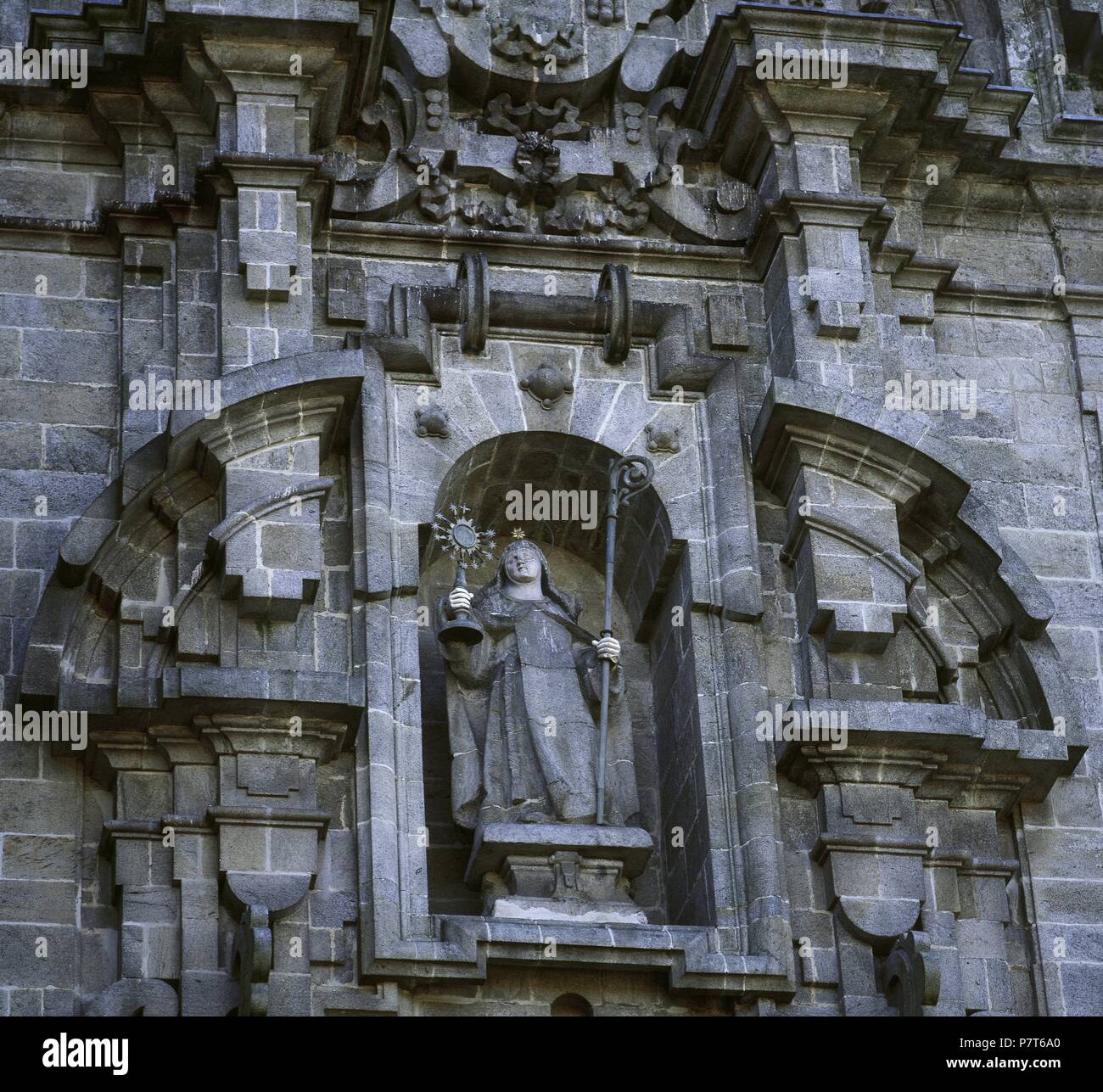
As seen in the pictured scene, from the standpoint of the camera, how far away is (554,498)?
17.9 metres

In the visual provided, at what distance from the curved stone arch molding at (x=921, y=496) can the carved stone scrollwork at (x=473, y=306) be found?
154 cm

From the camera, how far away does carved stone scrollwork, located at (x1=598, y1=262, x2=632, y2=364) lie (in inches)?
694

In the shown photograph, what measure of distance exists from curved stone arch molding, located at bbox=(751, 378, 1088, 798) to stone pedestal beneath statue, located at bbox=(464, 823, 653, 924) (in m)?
2.08

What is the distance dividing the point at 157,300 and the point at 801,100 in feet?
12.3

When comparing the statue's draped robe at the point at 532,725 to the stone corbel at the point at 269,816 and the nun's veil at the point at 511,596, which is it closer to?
the nun's veil at the point at 511,596

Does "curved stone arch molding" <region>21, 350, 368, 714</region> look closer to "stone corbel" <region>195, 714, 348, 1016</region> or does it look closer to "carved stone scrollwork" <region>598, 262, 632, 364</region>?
"stone corbel" <region>195, 714, 348, 1016</region>

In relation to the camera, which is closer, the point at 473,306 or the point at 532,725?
the point at 532,725

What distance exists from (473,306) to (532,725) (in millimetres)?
2404

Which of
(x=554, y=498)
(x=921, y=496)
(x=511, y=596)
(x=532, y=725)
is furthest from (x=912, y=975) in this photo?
(x=554, y=498)

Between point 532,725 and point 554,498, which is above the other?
point 554,498

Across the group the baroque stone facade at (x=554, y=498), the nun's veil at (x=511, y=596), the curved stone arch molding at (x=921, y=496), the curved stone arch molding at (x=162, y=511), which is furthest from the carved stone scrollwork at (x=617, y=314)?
the curved stone arch molding at (x=162, y=511)

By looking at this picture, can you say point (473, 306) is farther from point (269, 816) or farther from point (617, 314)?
point (269, 816)

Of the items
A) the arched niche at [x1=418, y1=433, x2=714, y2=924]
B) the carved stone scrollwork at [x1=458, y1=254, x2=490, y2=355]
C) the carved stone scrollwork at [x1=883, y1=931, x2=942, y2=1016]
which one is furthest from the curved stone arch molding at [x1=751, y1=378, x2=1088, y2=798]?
the carved stone scrollwork at [x1=883, y1=931, x2=942, y2=1016]
